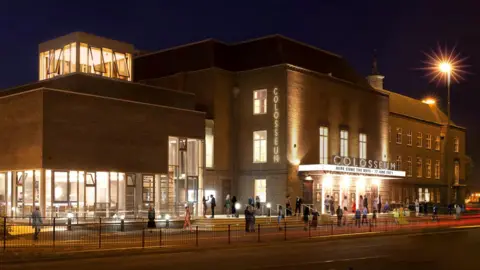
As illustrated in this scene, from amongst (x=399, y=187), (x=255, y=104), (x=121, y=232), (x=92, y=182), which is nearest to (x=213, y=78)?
(x=255, y=104)

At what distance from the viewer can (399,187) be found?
→ 2707 inches

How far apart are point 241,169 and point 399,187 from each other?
24.6 m

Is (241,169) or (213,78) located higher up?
(213,78)

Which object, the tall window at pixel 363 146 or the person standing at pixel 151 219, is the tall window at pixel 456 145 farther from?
the person standing at pixel 151 219

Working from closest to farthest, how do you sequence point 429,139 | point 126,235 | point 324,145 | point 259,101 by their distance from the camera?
point 126,235, point 259,101, point 324,145, point 429,139

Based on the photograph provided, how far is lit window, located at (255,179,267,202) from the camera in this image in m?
50.5

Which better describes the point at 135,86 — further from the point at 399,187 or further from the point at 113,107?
the point at 399,187

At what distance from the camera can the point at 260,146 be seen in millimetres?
51469

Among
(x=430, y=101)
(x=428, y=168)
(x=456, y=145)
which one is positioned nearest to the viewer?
(x=428, y=168)

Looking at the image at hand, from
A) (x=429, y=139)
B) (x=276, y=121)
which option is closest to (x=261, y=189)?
(x=276, y=121)

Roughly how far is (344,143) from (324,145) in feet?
11.7

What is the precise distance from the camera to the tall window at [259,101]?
51312 millimetres

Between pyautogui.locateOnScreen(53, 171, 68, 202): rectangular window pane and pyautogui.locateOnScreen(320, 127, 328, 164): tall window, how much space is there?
79.7 feet

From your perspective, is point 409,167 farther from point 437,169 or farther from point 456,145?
point 456,145
